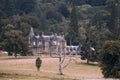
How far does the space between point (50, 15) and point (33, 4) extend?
1093cm

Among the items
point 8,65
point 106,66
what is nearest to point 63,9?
→ point 8,65

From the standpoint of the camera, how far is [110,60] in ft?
185

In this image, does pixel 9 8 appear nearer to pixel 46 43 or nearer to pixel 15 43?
pixel 46 43

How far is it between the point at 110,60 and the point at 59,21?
97.5 metres

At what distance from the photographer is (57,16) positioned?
154 metres

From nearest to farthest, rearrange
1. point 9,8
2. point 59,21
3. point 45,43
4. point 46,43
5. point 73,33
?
1. point 45,43
2. point 46,43
3. point 73,33
4. point 9,8
5. point 59,21

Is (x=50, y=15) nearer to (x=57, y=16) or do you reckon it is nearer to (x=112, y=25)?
(x=57, y=16)

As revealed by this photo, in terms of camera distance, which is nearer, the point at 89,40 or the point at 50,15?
the point at 89,40

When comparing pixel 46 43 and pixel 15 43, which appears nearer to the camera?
pixel 15 43

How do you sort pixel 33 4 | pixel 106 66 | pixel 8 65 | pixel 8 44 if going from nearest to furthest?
pixel 106 66
pixel 8 65
pixel 8 44
pixel 33 4

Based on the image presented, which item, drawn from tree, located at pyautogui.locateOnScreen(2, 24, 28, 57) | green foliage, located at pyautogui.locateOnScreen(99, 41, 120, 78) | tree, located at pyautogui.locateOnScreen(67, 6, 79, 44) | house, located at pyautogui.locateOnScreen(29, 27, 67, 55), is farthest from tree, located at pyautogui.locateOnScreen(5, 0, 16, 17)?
green foliage, located at pyautogui.locateOnScreen(99, 41, 120, 78)

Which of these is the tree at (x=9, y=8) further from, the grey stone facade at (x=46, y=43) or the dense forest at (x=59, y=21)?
the grey stone facade at (x=46, y=43)

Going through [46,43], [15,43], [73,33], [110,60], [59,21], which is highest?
[110,60]

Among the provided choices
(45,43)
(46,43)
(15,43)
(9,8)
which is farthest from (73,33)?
(15,43)
